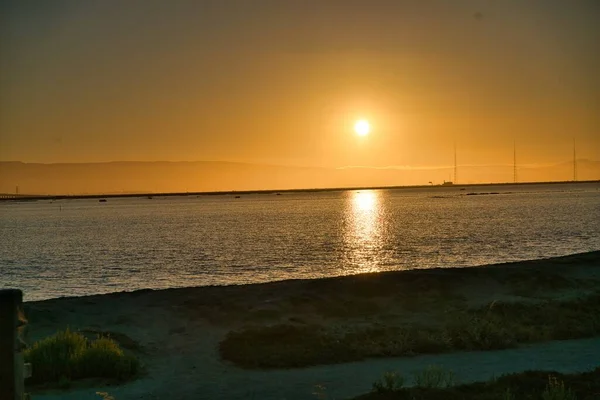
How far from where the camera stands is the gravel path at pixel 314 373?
12.6 m

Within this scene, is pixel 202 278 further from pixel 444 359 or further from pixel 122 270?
pixel 444 359

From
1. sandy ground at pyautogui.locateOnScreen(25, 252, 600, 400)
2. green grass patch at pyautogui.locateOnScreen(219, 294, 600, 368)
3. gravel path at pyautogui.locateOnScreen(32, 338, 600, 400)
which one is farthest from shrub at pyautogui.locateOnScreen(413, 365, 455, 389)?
green grass patch at pyautogui.locateOnScreen(219, 294, 600, 368)

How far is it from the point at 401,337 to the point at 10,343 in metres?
12.1

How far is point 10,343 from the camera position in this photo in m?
5.52

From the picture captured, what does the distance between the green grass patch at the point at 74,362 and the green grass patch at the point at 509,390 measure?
5.87 m

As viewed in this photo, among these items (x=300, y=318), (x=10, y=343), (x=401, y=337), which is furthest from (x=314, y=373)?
(x=10, y=343)

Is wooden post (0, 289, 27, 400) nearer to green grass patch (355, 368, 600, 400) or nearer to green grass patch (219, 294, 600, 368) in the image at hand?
green grass patch (355, 368, 600, 400)

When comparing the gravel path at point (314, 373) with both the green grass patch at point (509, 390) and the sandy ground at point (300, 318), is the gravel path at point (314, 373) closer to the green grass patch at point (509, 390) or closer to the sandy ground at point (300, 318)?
the sandy ground at point (300, 318)

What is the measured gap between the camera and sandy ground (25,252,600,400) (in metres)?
13.2

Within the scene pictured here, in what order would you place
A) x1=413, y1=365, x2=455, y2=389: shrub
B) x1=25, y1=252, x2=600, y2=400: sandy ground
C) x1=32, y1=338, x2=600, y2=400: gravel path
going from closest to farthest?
x1=413, y1=365, x2=455, y2=389: shrub → x1=32, y1=338, x2=600, y2=400: gravel path → x1=25, y1=252, x2=600, y2=400: sandy ground

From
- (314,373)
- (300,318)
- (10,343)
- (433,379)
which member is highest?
(10,343)

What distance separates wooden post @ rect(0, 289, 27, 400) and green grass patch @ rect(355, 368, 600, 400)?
6195mm

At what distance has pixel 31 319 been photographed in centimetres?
1892

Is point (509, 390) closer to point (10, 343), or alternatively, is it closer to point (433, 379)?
point (433, 379)
